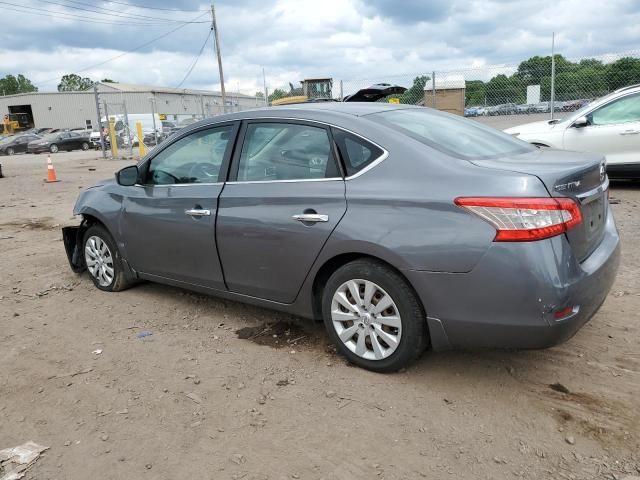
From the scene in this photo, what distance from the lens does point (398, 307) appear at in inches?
120

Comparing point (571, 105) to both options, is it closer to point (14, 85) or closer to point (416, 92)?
point (416, 92)

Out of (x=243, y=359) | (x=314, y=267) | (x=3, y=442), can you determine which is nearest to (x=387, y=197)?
(x=314, y=267)

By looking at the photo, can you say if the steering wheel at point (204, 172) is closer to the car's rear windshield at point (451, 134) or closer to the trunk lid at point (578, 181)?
the car's rear windshield at point (451, 134)

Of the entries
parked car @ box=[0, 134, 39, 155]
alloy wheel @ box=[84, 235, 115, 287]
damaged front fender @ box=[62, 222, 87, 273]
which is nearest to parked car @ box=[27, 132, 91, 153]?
parked car @ box=[0, 134, 39, 155]

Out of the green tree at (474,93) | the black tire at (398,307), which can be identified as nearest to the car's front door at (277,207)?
the black tire at (398,307)

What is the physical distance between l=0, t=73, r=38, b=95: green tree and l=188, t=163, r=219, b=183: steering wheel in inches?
4590

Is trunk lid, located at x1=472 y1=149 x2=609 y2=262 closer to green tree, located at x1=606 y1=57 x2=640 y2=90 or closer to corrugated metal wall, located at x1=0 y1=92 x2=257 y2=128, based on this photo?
green tree, located at x1=606 y1=57 x2=640 y2=90

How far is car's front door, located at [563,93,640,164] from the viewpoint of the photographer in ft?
27.7

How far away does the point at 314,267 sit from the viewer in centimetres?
336

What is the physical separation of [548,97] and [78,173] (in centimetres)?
1461

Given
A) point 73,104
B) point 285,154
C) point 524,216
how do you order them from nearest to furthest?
point 524,216
point 285,154
point 73,104

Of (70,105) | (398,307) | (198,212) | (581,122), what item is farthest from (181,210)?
(70,105)

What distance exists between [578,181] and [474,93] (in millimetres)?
12131

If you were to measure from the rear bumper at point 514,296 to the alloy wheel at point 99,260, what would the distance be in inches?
126
